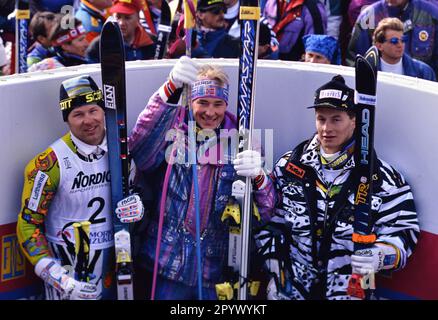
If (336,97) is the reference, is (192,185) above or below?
below

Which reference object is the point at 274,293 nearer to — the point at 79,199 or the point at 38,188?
the point at 79,199

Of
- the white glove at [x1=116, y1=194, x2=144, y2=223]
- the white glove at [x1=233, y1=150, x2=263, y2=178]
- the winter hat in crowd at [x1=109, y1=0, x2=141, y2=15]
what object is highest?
the winter hat in crowd at [x1=109, y1=0, x2=141, y2=15]

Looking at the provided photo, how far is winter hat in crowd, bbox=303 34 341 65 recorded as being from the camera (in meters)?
6.91

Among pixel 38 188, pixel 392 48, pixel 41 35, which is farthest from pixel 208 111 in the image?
pixel 41 35

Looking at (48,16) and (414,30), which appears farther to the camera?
(414,30)

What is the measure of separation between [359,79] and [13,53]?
3845mm

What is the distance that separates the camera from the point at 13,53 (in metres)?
7.95

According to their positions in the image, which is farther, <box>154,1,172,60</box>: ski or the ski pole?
<box>154,1,172,60</box>: ski

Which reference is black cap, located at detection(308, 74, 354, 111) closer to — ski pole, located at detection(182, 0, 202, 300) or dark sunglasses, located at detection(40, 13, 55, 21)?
ski pole, located at detection(182, 0, 202, 300)

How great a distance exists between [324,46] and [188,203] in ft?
7.17

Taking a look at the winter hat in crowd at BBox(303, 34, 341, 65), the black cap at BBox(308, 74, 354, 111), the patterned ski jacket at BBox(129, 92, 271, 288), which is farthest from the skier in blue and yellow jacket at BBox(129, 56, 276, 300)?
the winter hat in crowd at BBox(303, 34, 341, 65)

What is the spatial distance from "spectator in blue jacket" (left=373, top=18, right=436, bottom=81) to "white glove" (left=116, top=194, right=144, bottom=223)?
2.40m

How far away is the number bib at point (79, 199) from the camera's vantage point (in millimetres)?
5105

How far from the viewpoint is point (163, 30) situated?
726cm
